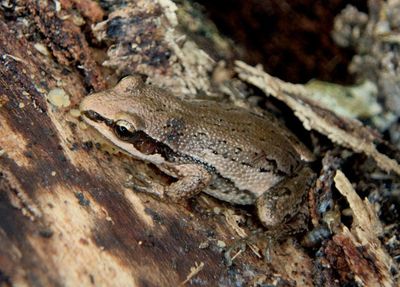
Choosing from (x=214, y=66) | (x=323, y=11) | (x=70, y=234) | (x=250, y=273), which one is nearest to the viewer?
(x=70, y=234)

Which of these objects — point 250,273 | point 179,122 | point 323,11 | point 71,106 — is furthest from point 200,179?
point 323,11

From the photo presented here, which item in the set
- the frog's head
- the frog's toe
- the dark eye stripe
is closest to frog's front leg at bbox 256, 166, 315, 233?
the frog's toe

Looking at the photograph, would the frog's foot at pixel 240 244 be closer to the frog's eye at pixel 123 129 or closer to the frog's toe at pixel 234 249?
the frog's toe at pixel 234 249

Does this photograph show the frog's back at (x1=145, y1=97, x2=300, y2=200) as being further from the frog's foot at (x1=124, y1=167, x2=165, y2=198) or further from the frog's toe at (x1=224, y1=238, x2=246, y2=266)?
the frog's toe at (x1=224, y1=238, x2=246, y2=266)

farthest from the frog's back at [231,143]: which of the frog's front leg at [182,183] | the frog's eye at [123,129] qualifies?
the frog's eye at [123,129]

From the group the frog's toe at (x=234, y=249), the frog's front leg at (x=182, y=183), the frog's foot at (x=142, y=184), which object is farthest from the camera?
the frog's front leg at (x=182, y=183)

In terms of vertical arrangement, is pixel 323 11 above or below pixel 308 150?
above

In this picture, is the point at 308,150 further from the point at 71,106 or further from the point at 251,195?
the point at 71,106
